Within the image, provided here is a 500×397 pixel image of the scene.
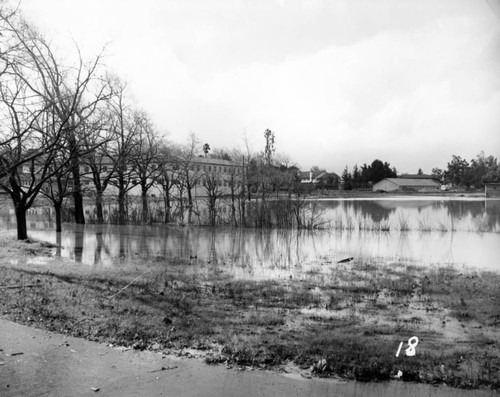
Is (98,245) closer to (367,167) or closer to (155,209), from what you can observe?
(367,167)

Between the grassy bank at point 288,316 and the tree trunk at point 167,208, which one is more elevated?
the tree trunk at point 167,208

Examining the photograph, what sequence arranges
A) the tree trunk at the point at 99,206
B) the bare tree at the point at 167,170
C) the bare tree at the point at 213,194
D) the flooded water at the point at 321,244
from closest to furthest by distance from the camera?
the flooded water at the point at 321,244
the bare tree at the point at 213,194
the tree trunk at the point at 99,206
the bare tree at the point at 167,170

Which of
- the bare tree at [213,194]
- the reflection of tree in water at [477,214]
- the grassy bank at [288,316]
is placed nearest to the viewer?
the grassy bank at [288,316]

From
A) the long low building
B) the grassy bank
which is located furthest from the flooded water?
the grassy bank


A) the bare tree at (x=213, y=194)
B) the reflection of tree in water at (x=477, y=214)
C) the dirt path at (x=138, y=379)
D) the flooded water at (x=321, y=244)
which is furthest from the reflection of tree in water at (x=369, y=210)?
the dirt path at (x=138, y=379)

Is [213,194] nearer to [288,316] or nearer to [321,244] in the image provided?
[321,244]

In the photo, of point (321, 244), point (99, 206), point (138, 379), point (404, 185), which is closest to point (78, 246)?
point (321, 244)

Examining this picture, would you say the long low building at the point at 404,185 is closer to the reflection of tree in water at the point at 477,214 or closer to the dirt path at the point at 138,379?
the reflection of tree in water at the point at 477,214
